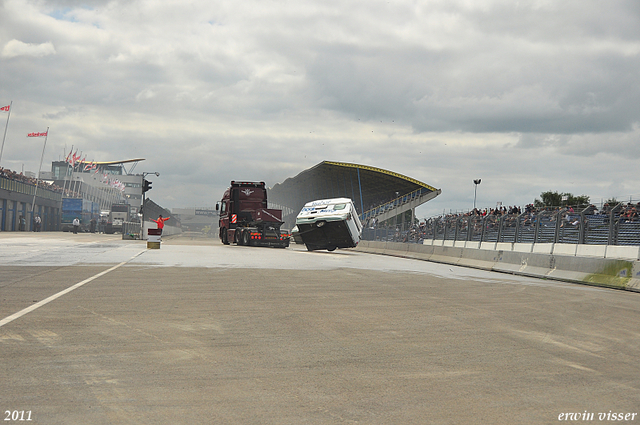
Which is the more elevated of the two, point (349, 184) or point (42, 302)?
point (349, 184)

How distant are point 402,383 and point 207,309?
4.65 m

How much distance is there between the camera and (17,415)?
169 inches

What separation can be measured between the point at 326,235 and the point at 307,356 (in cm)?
2607

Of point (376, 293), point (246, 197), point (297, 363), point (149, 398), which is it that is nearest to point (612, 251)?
point (376, 293)

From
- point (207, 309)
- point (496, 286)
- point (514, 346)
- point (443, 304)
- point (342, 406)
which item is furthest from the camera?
point (496, 286)

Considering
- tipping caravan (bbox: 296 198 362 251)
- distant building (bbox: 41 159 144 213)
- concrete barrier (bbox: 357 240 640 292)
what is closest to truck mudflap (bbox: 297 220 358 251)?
tipping caravan (bbox: 296 198 362 251)

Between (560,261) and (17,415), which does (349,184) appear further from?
(17,415)

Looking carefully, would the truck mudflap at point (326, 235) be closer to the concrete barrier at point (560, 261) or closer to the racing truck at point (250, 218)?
the concrete barrier at point (560, 261)

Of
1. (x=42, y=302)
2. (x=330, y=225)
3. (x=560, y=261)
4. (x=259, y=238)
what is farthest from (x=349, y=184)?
(x=42, y=302)

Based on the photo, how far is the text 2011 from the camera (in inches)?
166

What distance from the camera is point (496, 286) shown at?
14.9 meters

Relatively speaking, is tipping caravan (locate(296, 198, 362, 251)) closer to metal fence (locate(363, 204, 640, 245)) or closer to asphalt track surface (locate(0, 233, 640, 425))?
metal fence (locate(363, 204, 640, 245))

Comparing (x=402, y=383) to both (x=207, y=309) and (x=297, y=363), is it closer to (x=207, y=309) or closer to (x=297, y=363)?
(x=297, y=363)

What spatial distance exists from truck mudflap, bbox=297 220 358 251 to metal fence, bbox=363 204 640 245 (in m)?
5.85
